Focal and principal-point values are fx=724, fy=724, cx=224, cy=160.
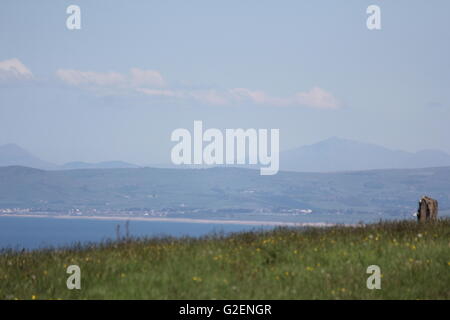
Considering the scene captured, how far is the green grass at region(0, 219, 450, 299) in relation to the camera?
14.0 metres

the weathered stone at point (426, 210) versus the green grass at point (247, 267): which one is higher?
the weathered stone at point (426, 210)

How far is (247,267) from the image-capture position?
50.7ft

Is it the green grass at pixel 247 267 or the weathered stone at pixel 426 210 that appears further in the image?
the weathered stone at pixel 426 210

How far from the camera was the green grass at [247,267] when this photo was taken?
46.0 ft

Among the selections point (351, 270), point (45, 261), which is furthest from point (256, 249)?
point (45, 261)

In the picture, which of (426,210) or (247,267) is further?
(426,210)

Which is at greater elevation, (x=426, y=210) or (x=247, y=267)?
(x=426, y=210)

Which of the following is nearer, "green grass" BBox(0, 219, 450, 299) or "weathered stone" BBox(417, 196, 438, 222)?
"green grass" BBox(0, 219, 450, 299)

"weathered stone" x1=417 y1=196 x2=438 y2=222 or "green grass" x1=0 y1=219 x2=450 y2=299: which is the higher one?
"weathered stone" x1=417 y1=196 x2=438 y2=222
